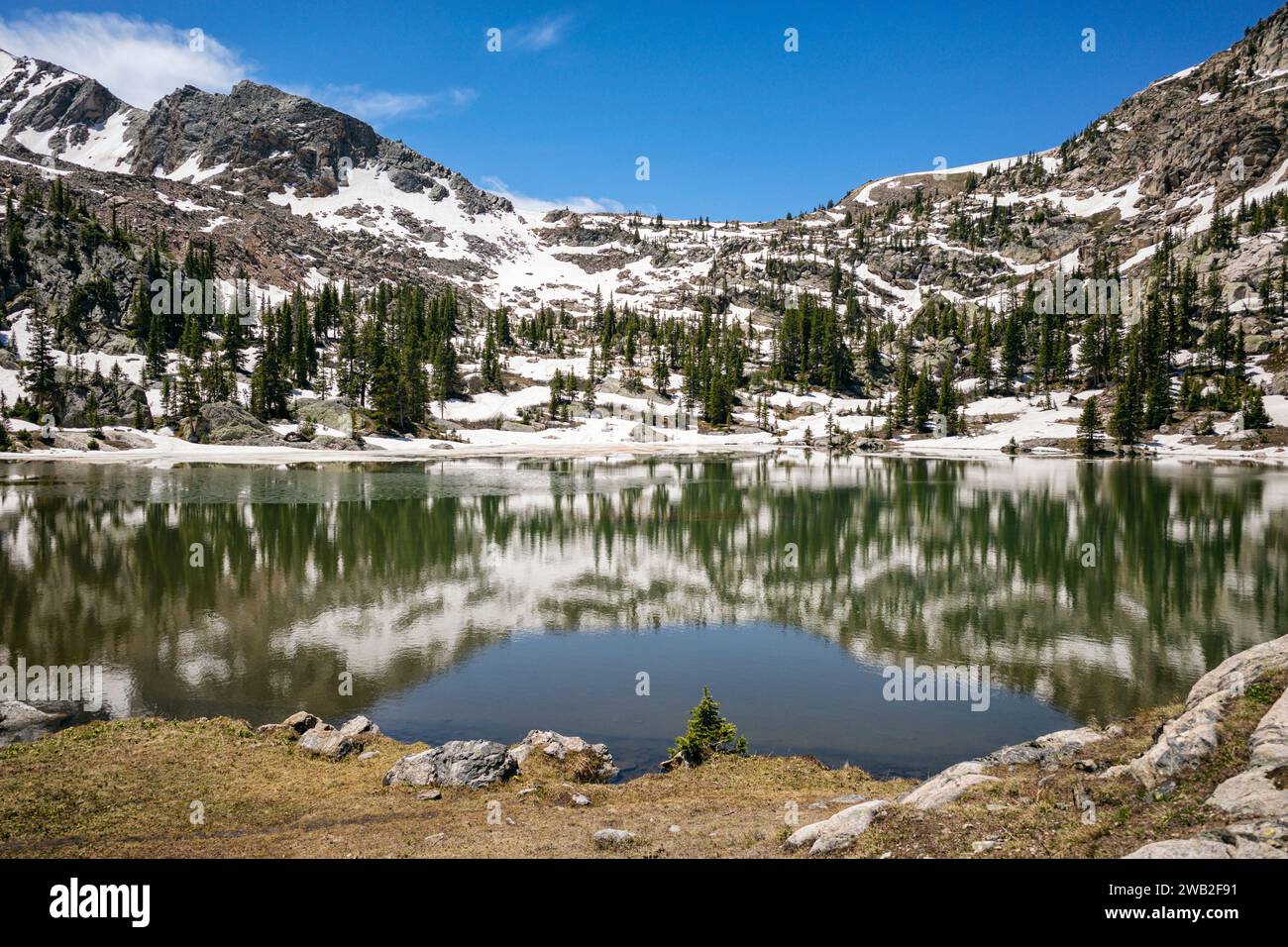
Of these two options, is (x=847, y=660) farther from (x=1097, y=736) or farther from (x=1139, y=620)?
(x=1139, y=620)

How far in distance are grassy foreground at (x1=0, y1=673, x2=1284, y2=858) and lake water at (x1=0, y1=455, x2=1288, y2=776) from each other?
2538mm

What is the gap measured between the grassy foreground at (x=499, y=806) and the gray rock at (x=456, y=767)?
270 mm

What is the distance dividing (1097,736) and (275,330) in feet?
500

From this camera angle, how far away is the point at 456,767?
13055mm

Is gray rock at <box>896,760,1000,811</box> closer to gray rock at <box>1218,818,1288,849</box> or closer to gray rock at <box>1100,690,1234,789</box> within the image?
gray rock at <box>1100,690,1234,789</box>

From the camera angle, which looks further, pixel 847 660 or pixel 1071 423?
pixel 1071 423

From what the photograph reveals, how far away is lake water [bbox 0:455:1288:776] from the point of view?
18.0 meters

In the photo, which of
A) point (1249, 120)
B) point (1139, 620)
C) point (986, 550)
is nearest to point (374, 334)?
point (986, 550)

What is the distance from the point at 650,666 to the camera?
21.5 metres

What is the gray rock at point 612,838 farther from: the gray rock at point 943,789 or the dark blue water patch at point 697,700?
the dark blue water patch at point 697,700

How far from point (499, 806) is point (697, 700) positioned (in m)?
8.20

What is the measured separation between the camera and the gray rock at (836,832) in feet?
28.8
